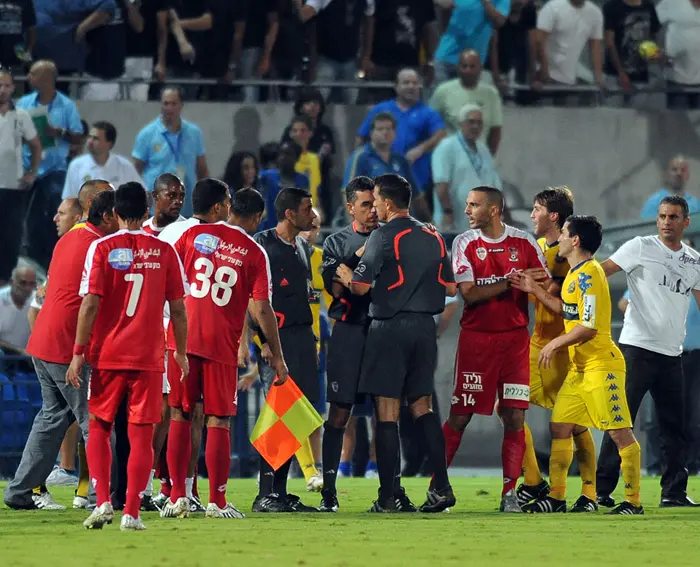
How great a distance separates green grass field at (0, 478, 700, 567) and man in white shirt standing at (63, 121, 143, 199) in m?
5.88

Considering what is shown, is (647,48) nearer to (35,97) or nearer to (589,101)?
(589,101)

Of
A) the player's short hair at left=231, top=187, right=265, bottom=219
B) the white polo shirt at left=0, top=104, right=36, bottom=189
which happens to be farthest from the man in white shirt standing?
the player's short hair at left=231, top=187, right=265, bottom=219

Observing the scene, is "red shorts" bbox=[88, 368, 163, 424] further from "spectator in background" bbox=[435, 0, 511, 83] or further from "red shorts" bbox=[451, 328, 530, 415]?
"spectator in background" bbox=[435, 0, 511, 83]

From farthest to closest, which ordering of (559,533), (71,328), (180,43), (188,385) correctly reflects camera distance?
(180,43)
(71,328)
(188,385)
(559,533)

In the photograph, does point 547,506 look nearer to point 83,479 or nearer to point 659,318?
point 659,318

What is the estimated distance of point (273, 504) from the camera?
10438mm

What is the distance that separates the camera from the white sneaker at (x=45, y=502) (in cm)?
1076

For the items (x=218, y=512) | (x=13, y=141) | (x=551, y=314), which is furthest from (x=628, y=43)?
(x=218, y=512)

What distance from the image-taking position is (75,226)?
34.0 ft

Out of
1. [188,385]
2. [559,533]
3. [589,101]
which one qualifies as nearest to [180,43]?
[589,101]

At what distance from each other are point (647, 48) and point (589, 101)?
3.30 ft

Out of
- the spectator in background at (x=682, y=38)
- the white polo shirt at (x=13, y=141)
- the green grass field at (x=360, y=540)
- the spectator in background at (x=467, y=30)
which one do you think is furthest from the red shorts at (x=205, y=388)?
the spectator in background at (x=682, y=38)

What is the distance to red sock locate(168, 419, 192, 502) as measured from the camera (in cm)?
948

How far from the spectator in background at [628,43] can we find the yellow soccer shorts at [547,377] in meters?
9.45
